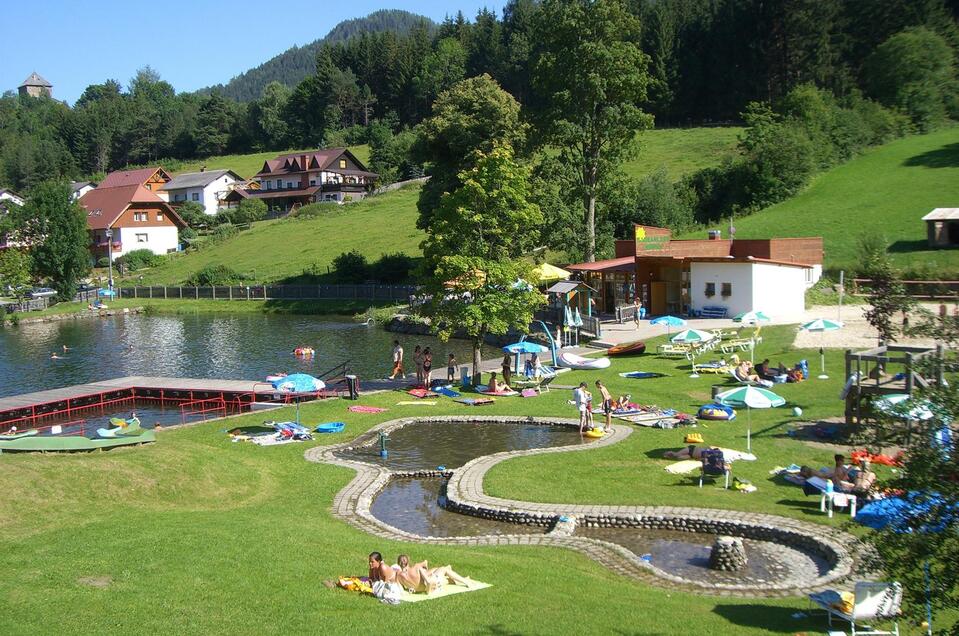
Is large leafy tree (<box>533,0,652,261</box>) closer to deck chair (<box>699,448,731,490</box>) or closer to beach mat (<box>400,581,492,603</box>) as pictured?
deck chair (<box>699,448,731,490</box>)

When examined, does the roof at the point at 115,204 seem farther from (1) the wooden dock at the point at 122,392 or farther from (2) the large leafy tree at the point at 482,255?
(2) the large leafy tree at the point at 482,255

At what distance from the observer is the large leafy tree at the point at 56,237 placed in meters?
83.2

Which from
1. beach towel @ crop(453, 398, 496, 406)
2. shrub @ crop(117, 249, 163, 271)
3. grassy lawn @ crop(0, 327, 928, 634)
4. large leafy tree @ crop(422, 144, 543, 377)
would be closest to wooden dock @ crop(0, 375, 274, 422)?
large leafy tree @ crop(422, 144, 543, 377)

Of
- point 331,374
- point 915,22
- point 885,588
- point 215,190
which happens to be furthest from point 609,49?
point 215,190

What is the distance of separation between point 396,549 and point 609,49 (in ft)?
147

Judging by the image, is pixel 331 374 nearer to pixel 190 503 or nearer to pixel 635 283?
pixel 635 283

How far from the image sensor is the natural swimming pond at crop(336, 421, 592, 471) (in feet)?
81.0

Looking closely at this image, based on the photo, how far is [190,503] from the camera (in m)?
19.1

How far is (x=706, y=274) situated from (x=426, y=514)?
30.5 meters

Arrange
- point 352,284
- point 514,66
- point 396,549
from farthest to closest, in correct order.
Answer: point 514,66 → point 352,284 → point 396,549

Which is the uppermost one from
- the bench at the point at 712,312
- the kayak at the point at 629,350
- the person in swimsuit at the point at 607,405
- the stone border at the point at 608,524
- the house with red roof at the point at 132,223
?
the house with red roof at the point at 132,223

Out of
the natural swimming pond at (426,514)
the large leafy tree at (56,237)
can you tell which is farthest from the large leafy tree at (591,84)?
the large leafy tree at (56,237)

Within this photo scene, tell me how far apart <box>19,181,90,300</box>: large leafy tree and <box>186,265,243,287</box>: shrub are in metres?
11.6

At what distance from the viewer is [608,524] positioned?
1858 centimetres
